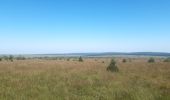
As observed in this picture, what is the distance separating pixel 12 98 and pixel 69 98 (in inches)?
83.0

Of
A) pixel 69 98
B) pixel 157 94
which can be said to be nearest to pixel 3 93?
pixel 69 98

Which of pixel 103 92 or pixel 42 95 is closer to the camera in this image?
pixel 42 95

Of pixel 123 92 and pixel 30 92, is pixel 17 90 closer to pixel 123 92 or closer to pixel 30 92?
pixel 30 92

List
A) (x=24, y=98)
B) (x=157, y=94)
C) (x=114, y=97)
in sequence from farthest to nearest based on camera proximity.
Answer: (x=157, y=94) → (x=114, y=97) → (x=24, y=98)

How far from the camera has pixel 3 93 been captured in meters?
9.29

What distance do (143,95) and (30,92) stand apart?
4.71m

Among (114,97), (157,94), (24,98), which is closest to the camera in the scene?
(24,98)

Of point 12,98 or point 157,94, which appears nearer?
point 12,98

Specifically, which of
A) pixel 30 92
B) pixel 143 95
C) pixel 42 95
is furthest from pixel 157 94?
A: pixel 30 92

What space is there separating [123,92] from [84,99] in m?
2.29

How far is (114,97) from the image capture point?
353 inches

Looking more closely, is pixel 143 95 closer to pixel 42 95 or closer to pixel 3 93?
pixel 42 95

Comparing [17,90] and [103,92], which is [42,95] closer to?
[17,90]

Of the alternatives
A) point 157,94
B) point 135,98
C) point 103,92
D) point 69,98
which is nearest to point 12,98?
point 69,98
